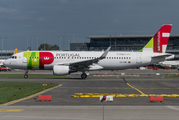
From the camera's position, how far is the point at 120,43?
406 ft

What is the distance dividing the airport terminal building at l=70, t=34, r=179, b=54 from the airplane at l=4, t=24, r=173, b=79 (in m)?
74.4

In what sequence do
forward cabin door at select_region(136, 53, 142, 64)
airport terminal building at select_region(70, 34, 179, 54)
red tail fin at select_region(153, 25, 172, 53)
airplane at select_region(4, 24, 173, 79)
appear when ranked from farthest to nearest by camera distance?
airport terminal building at select_region(70, 34, 179, 54)
red tail fin at select_region(153, 25, 172, 53)
forward cabin door at select_region(136, 53, 142, 64)
airplane at select_region(4, 24, 173, 79)

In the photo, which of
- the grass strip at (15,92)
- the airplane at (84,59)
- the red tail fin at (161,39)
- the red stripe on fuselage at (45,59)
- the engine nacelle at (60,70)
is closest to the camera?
the grass strip at (15,92)

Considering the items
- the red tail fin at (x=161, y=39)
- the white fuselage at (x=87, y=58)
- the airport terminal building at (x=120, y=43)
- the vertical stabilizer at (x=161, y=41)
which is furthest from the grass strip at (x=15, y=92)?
the airport terminal building at (x=120, y=43)

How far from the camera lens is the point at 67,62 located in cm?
3912

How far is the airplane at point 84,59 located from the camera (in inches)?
1478

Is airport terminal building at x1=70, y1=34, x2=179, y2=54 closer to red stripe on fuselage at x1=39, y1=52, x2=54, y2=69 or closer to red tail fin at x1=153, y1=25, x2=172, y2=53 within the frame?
red tail fin at x1=153, y1=25, x2=172, y2=53

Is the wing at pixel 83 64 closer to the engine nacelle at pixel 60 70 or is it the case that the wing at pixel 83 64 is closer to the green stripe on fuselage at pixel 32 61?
the engine nacelle at pixel 60 70

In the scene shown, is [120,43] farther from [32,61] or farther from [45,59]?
[32,61]

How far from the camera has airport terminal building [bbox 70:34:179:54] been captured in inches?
4619

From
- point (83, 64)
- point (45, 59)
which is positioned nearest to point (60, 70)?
point (83, 64)

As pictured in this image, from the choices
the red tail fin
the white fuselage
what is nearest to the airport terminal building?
the red tail fin

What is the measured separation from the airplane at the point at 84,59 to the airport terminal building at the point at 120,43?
74383mm
